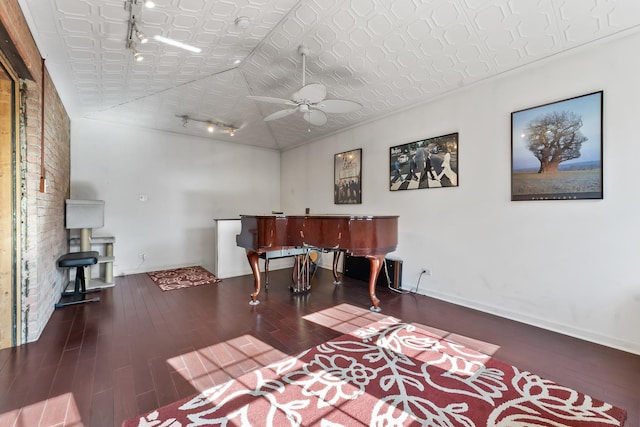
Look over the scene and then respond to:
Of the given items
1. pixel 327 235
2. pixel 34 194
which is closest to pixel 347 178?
pixel 327 235

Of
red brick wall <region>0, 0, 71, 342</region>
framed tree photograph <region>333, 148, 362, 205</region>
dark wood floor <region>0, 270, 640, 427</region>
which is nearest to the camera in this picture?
dark wood floor <region>0, 270, 640, 427</region>

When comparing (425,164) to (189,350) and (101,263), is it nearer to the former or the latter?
(189,350)

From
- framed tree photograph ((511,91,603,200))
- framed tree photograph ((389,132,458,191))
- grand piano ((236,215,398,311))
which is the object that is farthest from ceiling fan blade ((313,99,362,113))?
framed tree photograph ((511,91,603,200))

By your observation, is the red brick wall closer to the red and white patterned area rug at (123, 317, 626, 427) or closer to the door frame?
the door frame

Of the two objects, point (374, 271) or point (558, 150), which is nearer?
point (558, 150)

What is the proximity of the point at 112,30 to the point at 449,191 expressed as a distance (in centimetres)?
402

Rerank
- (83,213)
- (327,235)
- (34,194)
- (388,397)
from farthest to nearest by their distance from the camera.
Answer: (83,213) < (327,235) < (34,194) < (388,397)

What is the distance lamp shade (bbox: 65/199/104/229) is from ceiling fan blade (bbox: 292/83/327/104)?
11.3ft

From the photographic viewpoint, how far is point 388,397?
1724 millimetres

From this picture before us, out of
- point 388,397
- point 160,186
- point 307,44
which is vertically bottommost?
point 388,397

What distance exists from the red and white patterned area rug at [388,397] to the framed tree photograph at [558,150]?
70.5 inches

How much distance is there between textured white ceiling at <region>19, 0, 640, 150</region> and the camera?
2.30 metres

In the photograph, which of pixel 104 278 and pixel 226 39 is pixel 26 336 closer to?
pixel 104 278

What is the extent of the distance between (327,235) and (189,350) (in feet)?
5.58
